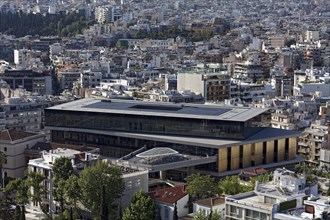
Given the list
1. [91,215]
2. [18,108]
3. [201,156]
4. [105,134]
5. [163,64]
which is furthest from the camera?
[163,64]

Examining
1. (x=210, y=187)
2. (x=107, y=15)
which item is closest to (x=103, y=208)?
(x=210, y=187)

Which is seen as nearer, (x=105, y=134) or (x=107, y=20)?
(x=105, y=134)

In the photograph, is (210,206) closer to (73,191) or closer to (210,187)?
(210,187)

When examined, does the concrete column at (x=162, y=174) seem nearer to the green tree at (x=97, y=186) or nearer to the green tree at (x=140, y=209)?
the green tree at (x=97, y=186)

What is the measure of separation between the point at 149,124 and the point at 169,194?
666 cm

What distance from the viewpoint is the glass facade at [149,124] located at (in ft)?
86.9

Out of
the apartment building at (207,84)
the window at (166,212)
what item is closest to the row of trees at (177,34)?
the apartment building at (207,84)

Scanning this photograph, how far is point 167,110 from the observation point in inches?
1115

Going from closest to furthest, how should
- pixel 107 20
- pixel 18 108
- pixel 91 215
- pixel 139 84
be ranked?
pixel 91 215, pixel 18 108, pixel 139 84, pixel 107 20

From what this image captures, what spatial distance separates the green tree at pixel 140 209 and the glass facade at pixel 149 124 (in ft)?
22.6

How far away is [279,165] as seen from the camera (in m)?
27.0

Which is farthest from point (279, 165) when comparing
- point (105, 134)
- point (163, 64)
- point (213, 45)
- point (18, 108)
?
point (213, 45)

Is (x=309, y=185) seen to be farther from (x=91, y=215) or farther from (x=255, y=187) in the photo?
(x=91, y=215)

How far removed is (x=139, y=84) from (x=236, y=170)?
63.1 ft
